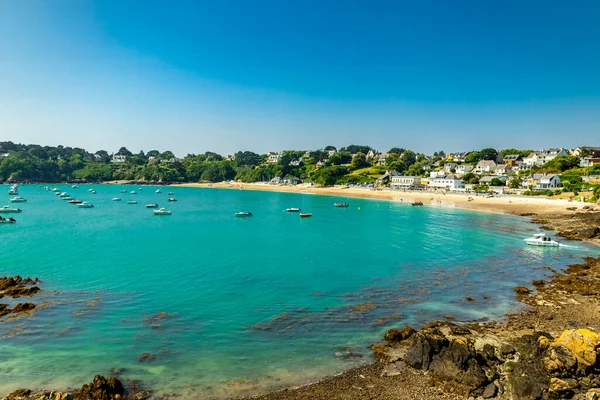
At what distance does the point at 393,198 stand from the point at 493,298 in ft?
300

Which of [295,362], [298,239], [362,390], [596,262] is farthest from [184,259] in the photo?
[596,262]

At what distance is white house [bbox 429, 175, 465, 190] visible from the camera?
12456cm

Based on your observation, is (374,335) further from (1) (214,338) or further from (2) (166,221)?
(2) (166,221)

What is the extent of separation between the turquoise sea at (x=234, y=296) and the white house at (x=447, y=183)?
74.0m

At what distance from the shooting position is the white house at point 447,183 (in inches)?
4904

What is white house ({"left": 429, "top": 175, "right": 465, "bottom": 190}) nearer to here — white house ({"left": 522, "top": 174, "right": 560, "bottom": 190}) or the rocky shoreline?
white house ({"left": 522, "top": 174, "right": 560, "bottom": 190})

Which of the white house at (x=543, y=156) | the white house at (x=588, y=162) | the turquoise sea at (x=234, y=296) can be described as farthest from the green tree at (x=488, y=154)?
the turquoise sea at (x=234, y=296)

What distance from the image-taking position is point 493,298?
24375 millimetres

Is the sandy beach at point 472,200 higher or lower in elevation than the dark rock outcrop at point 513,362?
higher

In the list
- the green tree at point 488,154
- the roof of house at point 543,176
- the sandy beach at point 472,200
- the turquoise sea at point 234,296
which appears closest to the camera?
the turquoise sea at point 234,296

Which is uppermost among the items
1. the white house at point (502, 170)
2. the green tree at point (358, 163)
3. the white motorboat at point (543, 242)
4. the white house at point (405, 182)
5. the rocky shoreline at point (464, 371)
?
the green tree at point (358, 163)

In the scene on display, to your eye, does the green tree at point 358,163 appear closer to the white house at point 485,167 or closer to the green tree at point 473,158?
the green tree at point 473,158

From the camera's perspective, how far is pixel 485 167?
148250 millimetres

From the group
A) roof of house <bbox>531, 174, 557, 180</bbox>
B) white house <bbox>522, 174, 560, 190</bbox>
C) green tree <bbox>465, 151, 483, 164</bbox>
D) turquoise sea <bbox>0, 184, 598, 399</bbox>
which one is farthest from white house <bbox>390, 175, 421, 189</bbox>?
turquoise sea <bbox>0, 184, 598, 399</bbox>
